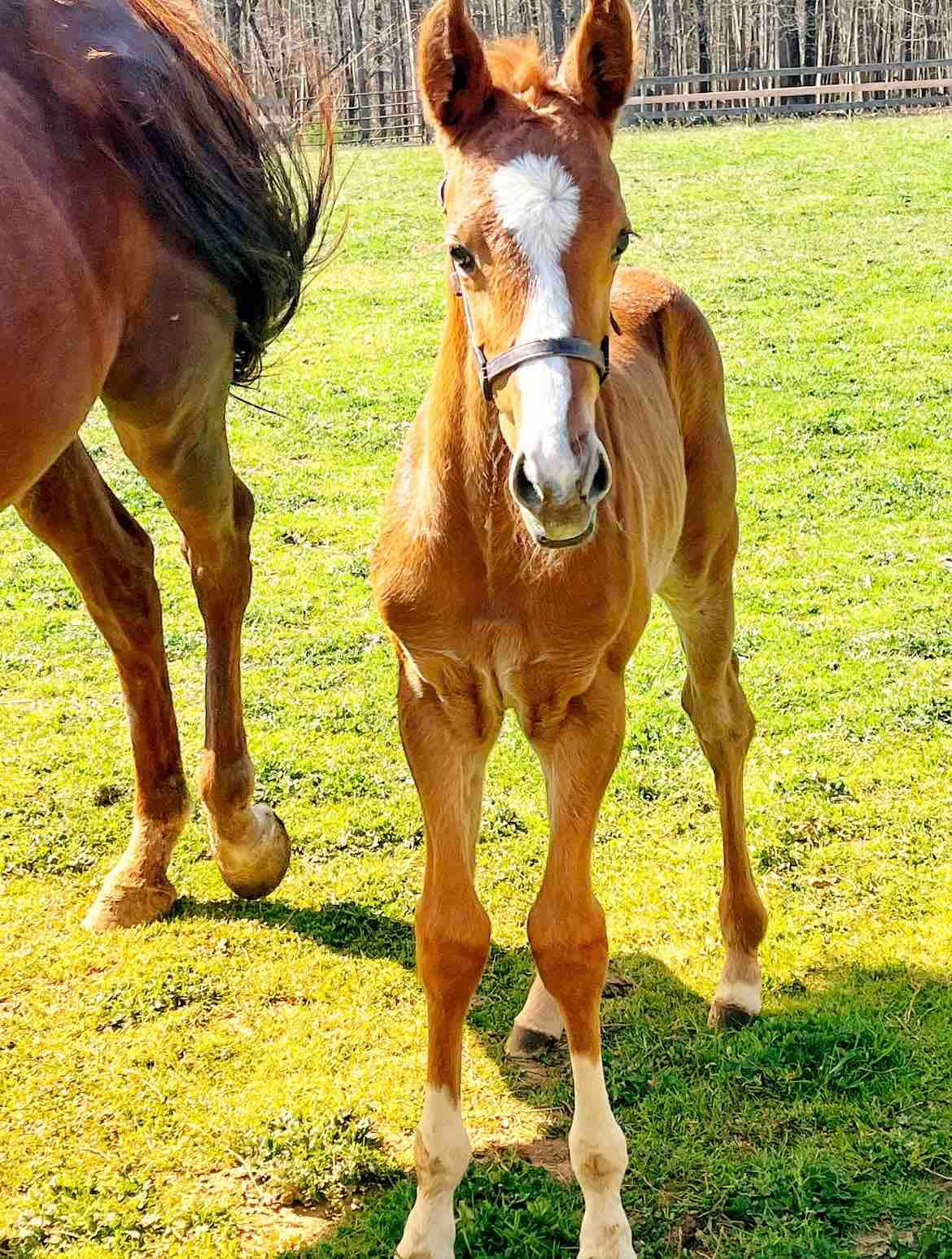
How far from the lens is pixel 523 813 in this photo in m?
4.43

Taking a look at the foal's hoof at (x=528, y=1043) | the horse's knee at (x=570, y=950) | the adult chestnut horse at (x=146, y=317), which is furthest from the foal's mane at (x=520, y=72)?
the foal's hoof at (x=528, y=1043)

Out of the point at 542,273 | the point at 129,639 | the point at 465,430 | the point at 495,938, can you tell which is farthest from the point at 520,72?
the point at 495,938

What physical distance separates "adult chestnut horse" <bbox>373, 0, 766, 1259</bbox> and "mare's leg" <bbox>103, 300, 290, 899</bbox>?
100 centimetres

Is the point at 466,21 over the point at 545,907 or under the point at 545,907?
over

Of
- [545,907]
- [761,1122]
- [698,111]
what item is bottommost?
[761,1122]

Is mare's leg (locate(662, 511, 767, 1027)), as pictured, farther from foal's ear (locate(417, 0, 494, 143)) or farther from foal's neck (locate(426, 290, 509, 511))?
foal's ear (locate(417, 0, 494, 143))

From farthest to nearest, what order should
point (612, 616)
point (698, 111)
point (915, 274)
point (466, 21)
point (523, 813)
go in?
1. point (698, 111)
2. point (915, 274)
3. point (523, 813)
4. point (612, 616)
5. point (466, 21)

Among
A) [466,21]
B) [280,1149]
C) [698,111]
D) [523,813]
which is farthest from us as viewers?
[698,111]

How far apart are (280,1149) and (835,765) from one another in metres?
2.43

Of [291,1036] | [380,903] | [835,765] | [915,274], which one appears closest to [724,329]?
[915,274]

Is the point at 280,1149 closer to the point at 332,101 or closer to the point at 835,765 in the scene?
the point at 835,765

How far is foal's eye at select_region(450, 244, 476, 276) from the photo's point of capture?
226cm

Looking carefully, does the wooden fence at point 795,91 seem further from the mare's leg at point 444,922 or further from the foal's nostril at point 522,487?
the foal's nostril at point 522,487

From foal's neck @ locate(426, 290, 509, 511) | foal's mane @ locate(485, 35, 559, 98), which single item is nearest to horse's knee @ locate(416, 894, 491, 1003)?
foal's neck @ locate(426, 290, 509, 511)
